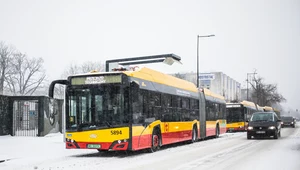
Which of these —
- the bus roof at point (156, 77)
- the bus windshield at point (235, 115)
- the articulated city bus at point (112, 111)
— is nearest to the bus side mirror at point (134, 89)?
the articulated city bus at point (112, 111)

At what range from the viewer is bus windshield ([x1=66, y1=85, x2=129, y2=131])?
15641mm

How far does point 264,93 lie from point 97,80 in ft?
320

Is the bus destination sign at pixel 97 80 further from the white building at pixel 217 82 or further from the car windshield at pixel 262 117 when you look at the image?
the white building at pixel 217 82

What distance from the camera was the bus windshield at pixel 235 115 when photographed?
42875 millimetres

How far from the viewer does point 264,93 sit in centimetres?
10894

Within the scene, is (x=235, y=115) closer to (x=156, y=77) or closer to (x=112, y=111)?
(x=156, y=77)

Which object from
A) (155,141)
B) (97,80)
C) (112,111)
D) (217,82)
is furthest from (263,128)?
(217,82)

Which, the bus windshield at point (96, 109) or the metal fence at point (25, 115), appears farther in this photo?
the metal fence at point (25, 115)

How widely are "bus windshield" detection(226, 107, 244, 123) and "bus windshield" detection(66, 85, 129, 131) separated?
28.7m

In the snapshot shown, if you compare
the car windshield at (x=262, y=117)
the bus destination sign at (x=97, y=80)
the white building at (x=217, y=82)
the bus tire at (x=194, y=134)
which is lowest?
the bus tire at (x=194, y=134)

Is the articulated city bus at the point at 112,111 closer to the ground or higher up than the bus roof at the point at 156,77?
closer to the ground

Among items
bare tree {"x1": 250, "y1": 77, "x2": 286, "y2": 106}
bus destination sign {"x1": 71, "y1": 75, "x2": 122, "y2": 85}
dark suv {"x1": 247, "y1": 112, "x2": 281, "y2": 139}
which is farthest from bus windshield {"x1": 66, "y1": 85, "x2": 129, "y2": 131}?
bare tree {"x1": 250, "y1": 77, "x2": 286, "y2": 106}

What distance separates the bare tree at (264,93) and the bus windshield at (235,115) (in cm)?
5787

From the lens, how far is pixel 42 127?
28734 millimetres
